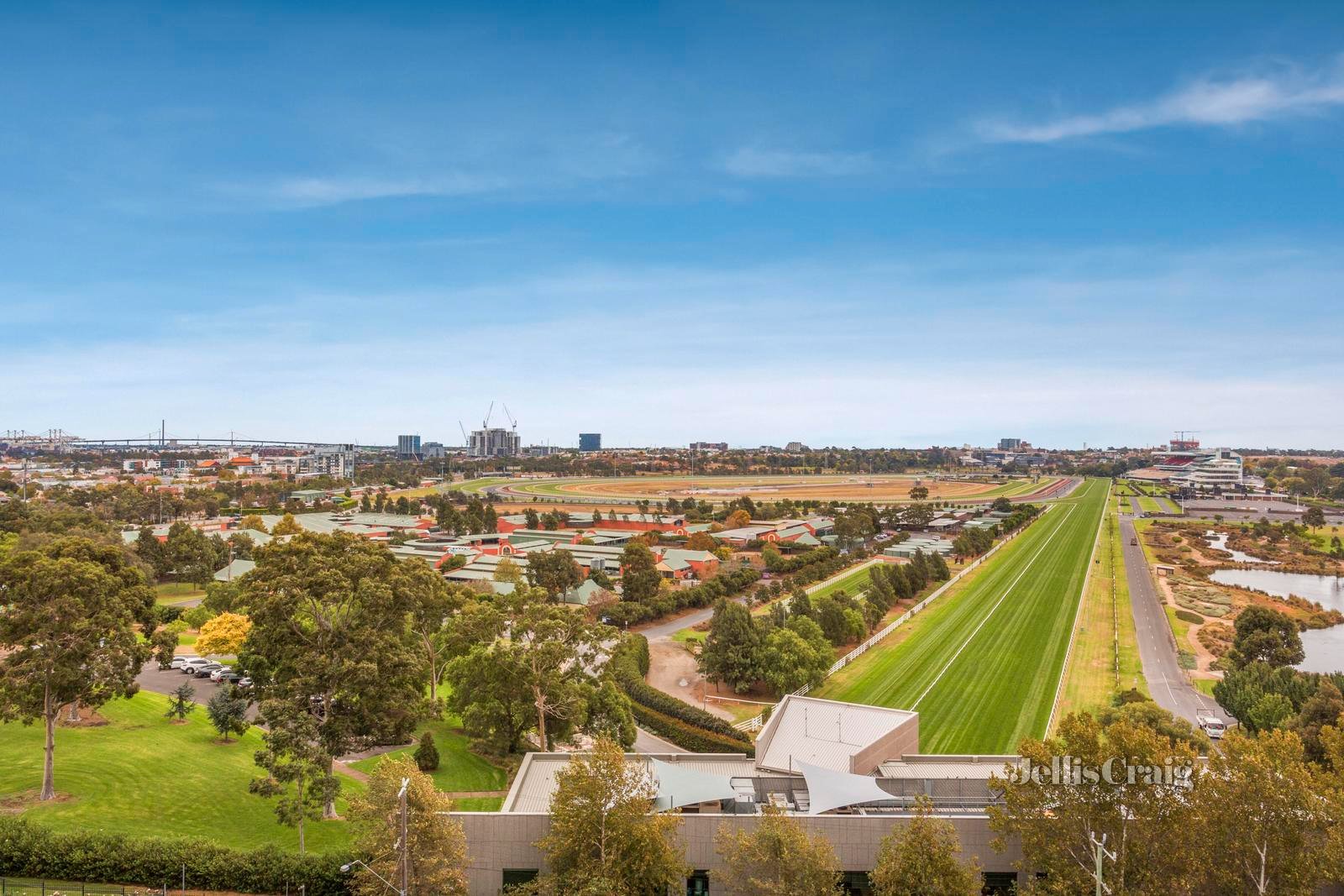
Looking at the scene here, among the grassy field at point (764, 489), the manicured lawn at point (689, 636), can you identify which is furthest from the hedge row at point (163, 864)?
the grassy field at point (764, 489)

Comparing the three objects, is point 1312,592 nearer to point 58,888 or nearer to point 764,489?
point 58,888

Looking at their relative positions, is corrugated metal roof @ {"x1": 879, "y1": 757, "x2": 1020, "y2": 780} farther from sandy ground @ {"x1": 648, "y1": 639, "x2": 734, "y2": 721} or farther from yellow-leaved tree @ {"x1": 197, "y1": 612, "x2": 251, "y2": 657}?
yellow-leaved tree @ {"x1": 197, "y1": 612, "x2": 251, "y2": 657}

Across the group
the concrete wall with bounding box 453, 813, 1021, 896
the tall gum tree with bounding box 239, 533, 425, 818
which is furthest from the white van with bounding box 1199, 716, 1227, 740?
the tall gum tree with bounding box 239, 533, 425, 818

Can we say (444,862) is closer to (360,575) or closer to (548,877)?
(548,877)

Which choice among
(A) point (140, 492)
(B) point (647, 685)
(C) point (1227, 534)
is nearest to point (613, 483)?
(A) point (140, 492)

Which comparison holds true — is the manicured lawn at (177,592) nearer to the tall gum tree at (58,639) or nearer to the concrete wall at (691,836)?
the tall gum tree at (58,639)
